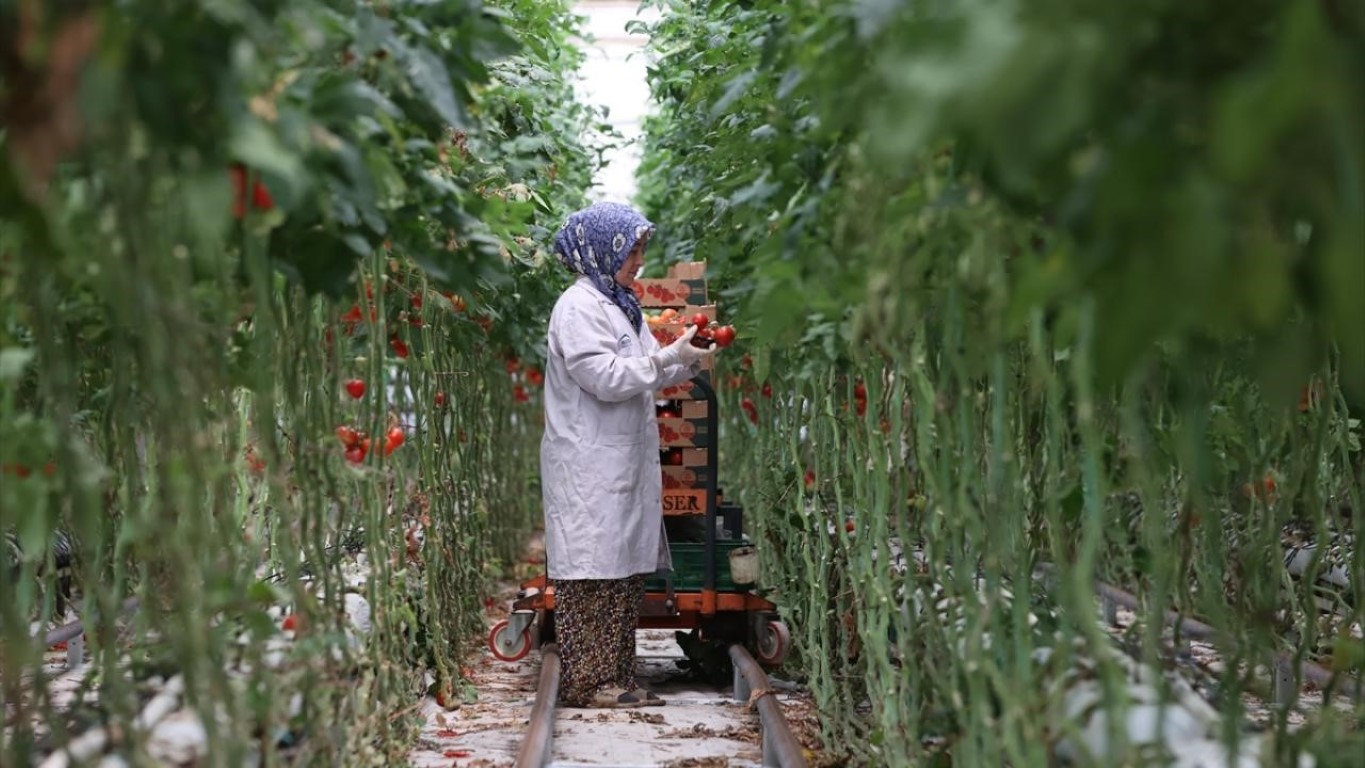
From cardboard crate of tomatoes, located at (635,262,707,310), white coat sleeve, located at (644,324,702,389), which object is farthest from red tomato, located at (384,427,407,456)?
cardboard crate of tomatoes, located at (635,262,707,310)

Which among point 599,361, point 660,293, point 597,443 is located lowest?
point 597,443

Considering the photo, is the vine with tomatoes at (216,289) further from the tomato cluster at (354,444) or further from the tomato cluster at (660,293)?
the tomato cluster at (660,293)

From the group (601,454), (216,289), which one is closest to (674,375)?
(601,454)

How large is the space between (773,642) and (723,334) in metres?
1.28

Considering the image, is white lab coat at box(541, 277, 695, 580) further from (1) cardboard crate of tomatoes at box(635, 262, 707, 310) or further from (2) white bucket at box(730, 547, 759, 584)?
(1) cardboard crate of tomatoes at box(635, 262, 707, 310)

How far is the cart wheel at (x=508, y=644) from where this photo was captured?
608cm

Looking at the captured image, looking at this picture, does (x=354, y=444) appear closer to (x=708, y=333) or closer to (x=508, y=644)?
(x=708, y=333)

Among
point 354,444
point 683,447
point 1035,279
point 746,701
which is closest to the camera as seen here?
point 1035,279

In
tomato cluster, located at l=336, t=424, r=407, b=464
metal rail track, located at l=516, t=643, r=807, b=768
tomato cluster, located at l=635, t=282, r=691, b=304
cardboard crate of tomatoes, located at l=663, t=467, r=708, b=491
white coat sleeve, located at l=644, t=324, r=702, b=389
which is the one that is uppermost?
tomato cluster, located at l=635, t=282, r=691, b=304

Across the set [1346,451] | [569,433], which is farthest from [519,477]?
[1346,451]

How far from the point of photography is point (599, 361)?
5.32m

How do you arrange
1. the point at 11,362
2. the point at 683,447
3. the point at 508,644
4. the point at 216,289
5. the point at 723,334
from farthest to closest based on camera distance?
the point at 683,447 → the point at 508,644 → the point at 723,334 → the point at 216,289 → the point at 11,362

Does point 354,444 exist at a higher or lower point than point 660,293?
lower

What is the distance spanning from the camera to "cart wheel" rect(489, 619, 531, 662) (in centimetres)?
608
